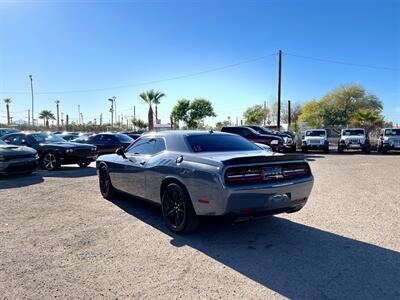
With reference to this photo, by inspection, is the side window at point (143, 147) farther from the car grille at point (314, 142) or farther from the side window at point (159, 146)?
the car grille at point (314, 142)

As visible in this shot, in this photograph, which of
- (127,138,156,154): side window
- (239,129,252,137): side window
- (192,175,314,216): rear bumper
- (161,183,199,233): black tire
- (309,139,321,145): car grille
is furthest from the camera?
(309,139,321,145): car grille

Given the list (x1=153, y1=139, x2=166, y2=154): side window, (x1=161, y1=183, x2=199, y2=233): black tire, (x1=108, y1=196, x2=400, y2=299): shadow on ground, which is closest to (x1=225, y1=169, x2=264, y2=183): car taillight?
(x1=108, y1=196, x2=400, y2=299): shadow on ground

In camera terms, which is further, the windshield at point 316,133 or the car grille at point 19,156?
the windshield at point 316,133

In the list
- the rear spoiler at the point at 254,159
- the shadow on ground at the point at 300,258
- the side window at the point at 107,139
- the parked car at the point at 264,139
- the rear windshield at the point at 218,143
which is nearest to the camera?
the shadow on ground at the point at 300,258

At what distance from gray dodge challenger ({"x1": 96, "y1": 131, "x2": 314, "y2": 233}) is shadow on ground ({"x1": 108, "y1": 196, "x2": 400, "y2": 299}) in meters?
0.35

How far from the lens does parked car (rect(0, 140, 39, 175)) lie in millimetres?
9680

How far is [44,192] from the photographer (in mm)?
7711

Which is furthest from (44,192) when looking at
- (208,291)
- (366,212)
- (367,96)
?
(367,96)

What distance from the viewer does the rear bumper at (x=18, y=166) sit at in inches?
380

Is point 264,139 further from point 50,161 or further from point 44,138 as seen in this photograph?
point 44,138

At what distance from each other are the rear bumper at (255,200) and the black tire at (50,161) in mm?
9110

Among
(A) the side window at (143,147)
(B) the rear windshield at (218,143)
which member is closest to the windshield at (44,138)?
(A) the side window at (143,147)

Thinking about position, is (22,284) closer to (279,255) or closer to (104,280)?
(104,280)

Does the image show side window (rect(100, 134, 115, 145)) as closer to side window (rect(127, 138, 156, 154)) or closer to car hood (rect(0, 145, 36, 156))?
car hood (rect(0, 145, 36, 156))
